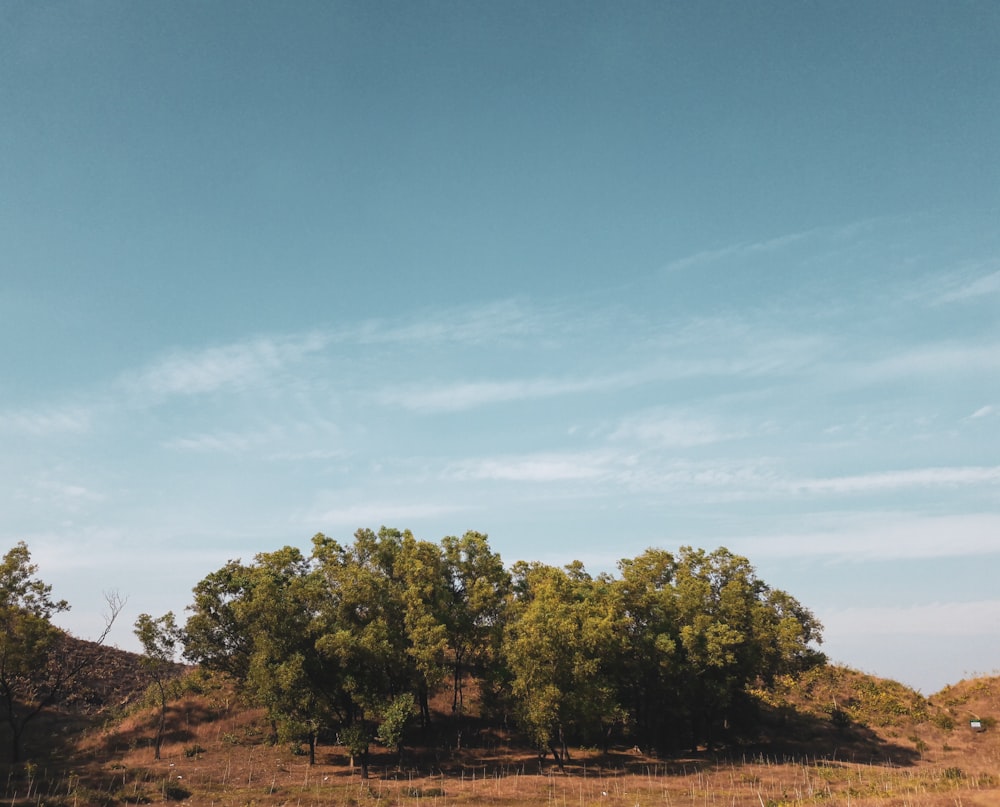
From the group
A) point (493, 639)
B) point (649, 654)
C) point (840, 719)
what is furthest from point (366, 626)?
point (840, 719)

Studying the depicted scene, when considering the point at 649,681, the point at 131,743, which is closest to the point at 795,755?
the point at 649,681

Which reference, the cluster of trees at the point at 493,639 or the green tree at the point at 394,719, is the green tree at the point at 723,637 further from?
the green tree at the point at 394,719

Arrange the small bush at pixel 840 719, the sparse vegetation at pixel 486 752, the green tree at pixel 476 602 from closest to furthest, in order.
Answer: the sparse vegetation at pixel 486 752
the green tree at pixel 476 602
the small bush at pixel 840 719

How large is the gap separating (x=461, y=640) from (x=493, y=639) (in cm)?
352

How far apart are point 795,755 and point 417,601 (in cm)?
4015

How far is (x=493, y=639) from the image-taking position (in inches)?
2378

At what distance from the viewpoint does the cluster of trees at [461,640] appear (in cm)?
5153

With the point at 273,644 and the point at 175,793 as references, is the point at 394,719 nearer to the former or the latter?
the point at 273,644

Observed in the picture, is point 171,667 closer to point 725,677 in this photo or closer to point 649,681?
point 649,681

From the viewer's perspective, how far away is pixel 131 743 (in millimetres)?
58938

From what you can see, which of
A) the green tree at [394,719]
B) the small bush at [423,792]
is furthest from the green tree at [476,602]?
the small bush at [423,792]

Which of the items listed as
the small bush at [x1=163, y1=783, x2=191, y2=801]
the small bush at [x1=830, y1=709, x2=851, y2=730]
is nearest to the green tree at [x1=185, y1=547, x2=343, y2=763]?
the small bush at [x1=163, y1=783, x2=191, y2=801]

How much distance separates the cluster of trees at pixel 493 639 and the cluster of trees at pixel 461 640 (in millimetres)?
155

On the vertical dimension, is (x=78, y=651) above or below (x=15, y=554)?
below
